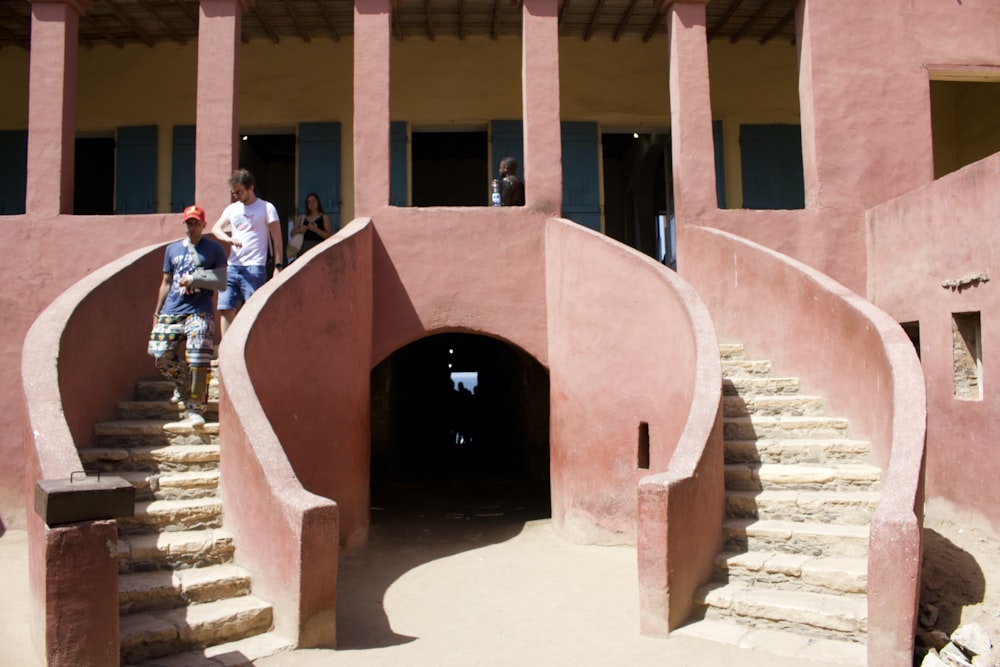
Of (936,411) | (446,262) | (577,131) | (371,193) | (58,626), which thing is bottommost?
(58,626)

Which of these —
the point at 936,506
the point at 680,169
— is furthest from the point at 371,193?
the point at 936,506

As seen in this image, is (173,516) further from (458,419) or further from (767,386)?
(458,419)

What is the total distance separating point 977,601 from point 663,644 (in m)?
2.69

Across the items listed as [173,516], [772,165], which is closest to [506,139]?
[772,165]

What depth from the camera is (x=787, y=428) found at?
275 inches

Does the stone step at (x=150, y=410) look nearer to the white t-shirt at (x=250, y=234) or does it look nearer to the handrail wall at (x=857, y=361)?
the white t-shirt at (x=250, y=234)

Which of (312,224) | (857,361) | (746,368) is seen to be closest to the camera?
(857,361)

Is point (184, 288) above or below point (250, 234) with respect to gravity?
below

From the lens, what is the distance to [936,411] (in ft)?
26.1

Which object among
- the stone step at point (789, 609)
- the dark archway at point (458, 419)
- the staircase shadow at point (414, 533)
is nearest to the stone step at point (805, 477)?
the stone step at point (789, 609)

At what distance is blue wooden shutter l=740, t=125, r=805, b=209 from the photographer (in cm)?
1167

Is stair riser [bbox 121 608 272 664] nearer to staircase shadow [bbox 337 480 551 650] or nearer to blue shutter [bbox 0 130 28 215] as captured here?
staircase shadow [bbox 337 480 551 650]

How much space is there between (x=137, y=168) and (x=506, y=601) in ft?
26.4

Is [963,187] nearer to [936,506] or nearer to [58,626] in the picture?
[936,506]
